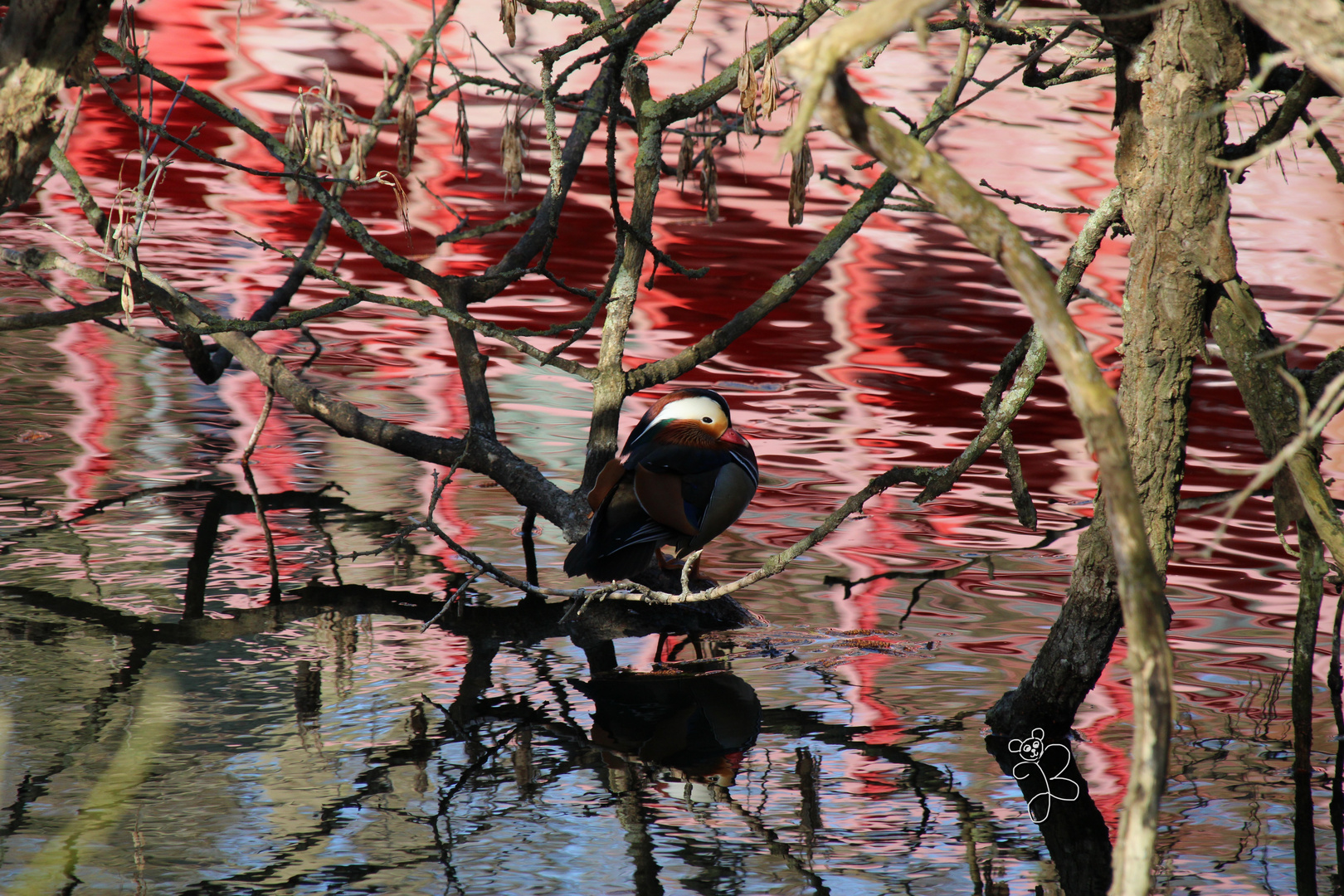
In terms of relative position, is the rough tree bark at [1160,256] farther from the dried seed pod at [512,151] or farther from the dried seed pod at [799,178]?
the dried seed pod at [512,151]

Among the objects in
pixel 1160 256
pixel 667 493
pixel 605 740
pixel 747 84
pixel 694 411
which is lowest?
pixel 605 740

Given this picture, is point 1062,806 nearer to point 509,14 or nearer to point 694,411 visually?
point 694,411

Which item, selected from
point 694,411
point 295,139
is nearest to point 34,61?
point 295,139

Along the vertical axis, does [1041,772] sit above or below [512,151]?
below

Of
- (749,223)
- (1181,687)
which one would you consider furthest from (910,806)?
(749,223)

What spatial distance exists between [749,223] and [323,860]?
26.6ft

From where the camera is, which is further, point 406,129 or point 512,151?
point 512,151

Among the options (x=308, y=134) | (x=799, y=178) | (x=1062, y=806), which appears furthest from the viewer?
(x=308, y=134)

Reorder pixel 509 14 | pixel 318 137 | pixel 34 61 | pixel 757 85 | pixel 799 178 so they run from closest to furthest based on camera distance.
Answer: pixel 34 61 < pixel 757 85 < pixel 799 178 < pixel 509 14 < pixel 318 137

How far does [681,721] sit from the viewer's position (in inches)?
138

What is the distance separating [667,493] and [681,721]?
812 millimetres

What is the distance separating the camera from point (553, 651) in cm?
397

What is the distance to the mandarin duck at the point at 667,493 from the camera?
13.2 ft

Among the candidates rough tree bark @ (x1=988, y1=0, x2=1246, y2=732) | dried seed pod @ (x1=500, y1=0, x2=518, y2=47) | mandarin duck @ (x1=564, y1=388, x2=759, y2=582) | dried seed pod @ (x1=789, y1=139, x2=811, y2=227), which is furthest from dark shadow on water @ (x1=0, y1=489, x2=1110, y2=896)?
dried seed pod @ (x1=500, y1=0, x2=518, y2=47)
